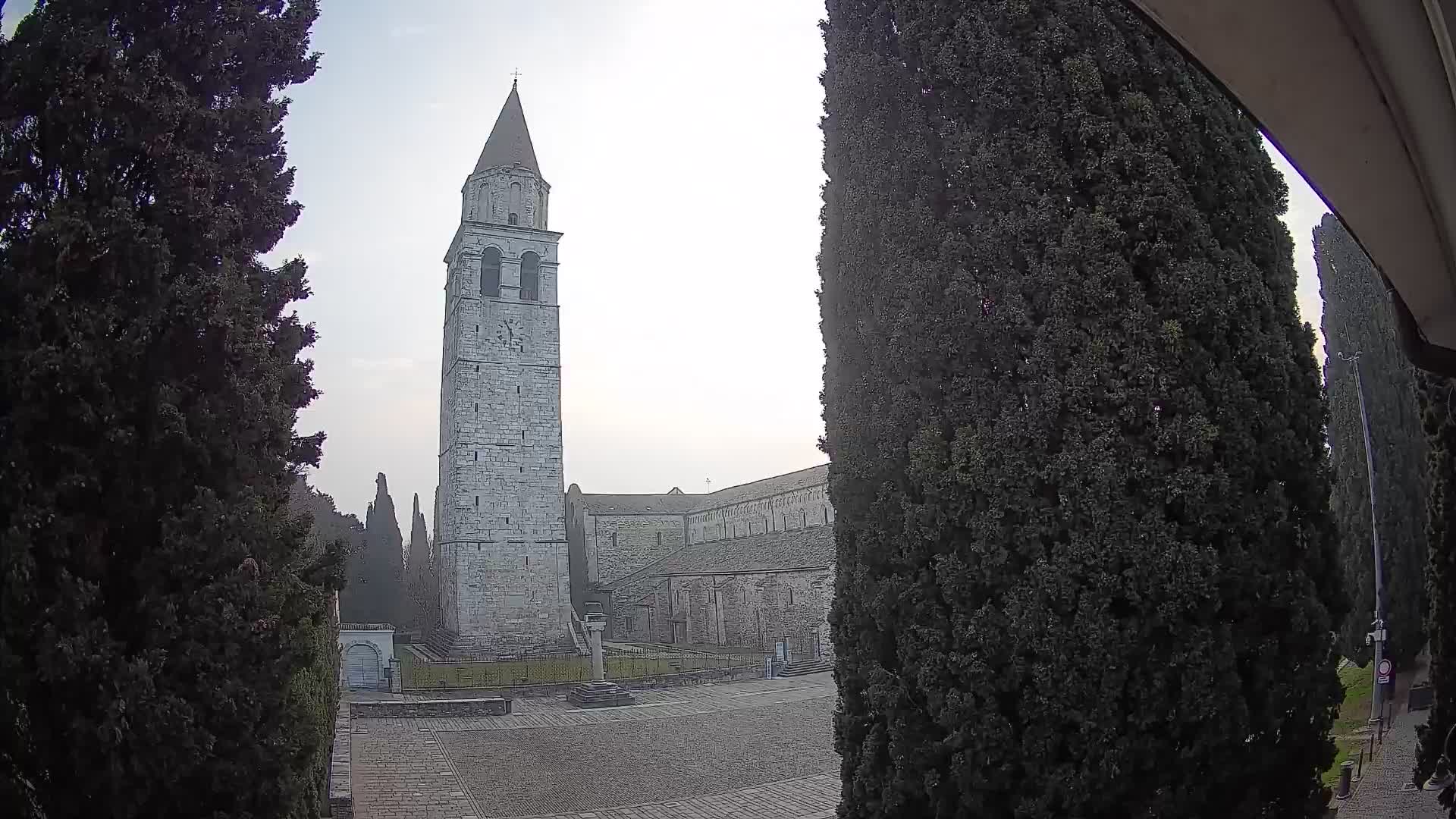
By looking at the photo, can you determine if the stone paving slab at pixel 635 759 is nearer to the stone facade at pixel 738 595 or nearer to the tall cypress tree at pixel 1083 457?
the tall cypress tree at pixel 1083 457

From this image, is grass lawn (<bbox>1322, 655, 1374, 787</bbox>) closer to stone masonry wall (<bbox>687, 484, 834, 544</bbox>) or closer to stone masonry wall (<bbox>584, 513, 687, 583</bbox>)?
stone masonry wall (<bbox>687, 484, 834, 544</bbox>)

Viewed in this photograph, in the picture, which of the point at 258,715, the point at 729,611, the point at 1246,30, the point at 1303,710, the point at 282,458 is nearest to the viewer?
the point at 1246,30

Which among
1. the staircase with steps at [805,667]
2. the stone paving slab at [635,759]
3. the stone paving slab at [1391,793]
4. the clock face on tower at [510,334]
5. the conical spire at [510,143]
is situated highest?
the conical spire at [510,143]

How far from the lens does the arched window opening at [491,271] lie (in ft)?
117

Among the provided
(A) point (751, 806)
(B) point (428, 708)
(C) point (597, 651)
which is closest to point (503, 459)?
(C) point (597, 651)

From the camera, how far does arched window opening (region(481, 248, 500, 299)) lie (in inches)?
1400

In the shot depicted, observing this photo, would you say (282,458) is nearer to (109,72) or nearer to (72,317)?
(72,317)

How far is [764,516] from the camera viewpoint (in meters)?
43.6

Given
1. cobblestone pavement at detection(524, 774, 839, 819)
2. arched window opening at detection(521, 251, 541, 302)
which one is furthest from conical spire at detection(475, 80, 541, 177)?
cobblestone pavement at detection(524, 774, 839, 819)

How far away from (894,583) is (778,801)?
9.16 m

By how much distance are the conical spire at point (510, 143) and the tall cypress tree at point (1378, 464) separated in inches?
1197

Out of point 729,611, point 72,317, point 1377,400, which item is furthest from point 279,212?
point 729,611

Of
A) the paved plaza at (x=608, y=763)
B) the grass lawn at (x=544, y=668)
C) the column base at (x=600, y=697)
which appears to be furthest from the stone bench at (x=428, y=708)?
the grass lawn at (x=544, y=668)

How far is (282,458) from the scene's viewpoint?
205 inches
